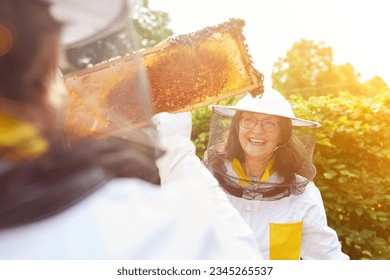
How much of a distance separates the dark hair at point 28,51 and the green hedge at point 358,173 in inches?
86.9

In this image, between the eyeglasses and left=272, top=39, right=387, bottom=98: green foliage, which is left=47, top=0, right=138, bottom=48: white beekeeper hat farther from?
left=272, top=39, right=387, bottom=98: green foliage

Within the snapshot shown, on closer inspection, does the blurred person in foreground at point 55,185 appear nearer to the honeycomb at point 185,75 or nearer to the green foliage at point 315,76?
the honeycomb at point 185,75

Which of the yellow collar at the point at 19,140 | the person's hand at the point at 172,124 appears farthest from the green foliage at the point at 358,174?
the yellow collar at the point at 19,140

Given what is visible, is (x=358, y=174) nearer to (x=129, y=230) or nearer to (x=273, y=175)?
(x=273, y=175)

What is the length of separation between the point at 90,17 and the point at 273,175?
4.60ft

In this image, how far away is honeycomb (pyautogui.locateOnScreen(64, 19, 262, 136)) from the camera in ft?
4.79

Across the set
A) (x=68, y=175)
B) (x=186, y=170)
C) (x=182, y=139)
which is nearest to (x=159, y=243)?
(x=68, y=175)

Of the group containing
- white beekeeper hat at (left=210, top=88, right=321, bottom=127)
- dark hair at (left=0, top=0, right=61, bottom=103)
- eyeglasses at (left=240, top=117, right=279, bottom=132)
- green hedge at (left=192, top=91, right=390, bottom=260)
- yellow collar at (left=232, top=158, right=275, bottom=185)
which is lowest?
green hedge at (left=192, top=91, right=390, bottom=260)

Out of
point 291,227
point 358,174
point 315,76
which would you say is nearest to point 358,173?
point 358,174

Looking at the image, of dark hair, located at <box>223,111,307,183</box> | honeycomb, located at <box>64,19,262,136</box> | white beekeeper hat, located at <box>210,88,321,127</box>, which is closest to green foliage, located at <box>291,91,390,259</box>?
dark hair, located at <box>223,111,307,183</box>

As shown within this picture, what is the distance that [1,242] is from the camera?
62 cm

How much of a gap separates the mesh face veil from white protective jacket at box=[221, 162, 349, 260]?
5cm

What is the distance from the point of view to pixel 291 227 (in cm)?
194

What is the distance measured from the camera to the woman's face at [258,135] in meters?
2.09
